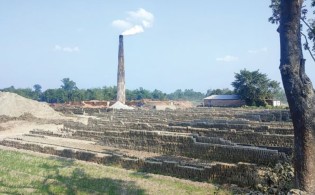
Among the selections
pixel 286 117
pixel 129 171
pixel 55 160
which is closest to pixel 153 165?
pixel 129 171

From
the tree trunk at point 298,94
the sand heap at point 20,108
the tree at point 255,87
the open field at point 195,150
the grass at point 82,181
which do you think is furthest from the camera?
the tree at point 255,87

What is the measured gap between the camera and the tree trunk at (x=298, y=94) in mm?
6098

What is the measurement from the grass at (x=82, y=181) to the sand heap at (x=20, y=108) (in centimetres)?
1893

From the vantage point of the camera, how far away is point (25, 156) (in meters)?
14.0

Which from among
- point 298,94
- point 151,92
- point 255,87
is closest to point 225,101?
point 255,87

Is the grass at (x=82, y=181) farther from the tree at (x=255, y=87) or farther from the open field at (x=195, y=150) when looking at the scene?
the tree at (x=255, y=87)

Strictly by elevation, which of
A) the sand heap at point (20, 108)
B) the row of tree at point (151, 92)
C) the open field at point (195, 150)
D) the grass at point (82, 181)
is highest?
the row of tree at point (151, 92)

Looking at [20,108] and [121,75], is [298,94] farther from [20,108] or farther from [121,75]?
[121,75]

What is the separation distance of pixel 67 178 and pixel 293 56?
7.26 m

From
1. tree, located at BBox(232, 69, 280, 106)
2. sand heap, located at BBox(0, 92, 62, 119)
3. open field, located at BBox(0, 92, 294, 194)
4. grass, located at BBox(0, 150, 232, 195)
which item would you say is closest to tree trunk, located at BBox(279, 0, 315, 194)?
open field, located at BBox(0, 92, 294, 194)

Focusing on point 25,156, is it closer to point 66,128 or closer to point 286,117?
point 66,128

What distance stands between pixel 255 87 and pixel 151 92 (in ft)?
115

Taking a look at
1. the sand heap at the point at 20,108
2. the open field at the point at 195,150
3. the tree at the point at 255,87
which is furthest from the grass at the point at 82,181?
the tree at the point at 255,87

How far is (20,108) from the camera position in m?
31.2
